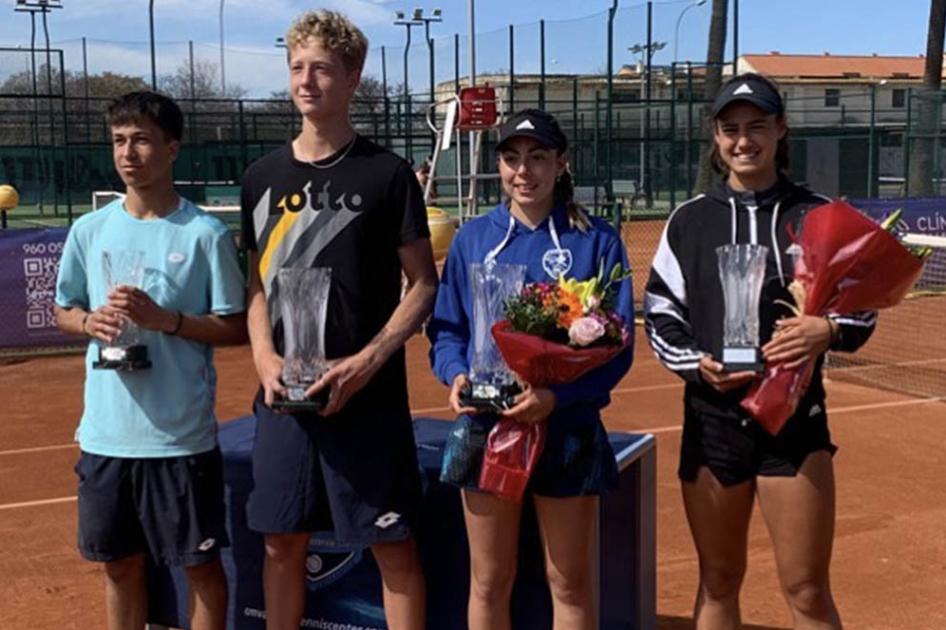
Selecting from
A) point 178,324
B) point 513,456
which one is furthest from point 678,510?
point 178,324

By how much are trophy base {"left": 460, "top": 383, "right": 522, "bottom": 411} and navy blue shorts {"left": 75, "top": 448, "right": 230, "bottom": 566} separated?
0.93 m

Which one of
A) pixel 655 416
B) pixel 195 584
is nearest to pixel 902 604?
pixel 195 584

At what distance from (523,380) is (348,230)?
69 centimetres

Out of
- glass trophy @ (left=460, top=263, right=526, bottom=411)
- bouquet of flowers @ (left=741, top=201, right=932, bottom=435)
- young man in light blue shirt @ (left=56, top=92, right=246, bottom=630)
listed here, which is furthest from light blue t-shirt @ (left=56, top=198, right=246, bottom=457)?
bouquet of flowers @ (left=741, top=201, right=932, bottom=435)

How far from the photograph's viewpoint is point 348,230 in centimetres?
358

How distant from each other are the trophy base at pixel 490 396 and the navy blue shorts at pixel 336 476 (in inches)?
13.5

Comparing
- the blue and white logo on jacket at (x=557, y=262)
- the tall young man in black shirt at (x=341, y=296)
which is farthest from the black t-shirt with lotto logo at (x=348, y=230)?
the blue and white logo on jacket at (x=557, y=262)

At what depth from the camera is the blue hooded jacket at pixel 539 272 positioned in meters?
3.51

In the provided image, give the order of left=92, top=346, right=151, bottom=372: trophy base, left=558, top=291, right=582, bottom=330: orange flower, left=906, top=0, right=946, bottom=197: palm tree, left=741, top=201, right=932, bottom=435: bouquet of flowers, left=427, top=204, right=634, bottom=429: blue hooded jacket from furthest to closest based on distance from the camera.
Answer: left=906, top=0, right=946, bottom=197: palm tree
left=92, top=346, right=151, bottom=372: trophy base
left=427, top=204, right=634, bottom=429: blue hooded jacket
left=558, top=291, right=582, bottom=330: orange flower
left=741, top=201, right=932, bottom=435: bouquet of flowers

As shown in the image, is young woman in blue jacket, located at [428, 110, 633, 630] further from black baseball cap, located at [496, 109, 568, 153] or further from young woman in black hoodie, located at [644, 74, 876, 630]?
young woman in black hoodie, located at [644, 74, 876, 630]

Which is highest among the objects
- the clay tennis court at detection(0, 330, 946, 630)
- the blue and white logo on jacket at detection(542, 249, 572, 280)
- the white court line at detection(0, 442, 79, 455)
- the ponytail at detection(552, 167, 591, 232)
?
the ponytail at detection(552, 167, 591, 232)

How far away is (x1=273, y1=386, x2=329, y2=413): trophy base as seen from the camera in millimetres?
3434

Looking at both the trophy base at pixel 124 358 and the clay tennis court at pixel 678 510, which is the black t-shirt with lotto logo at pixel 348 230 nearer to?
the trophy base at pixel 124 358

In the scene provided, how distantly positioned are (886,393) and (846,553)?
4290mm
